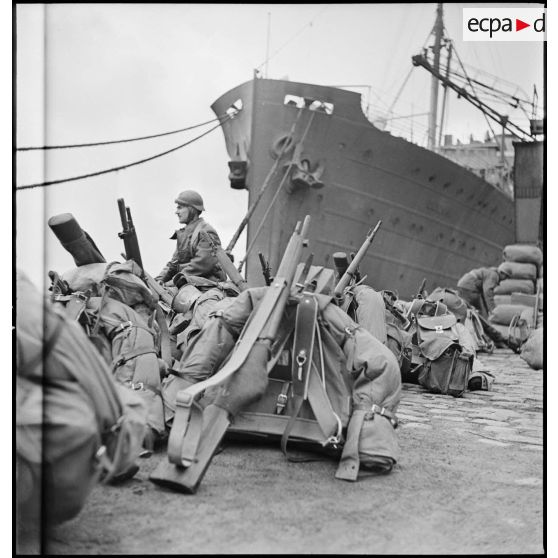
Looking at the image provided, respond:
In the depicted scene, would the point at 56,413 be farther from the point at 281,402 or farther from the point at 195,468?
the point at 281,402

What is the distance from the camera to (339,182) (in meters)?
16.7

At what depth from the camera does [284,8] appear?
3188 millimetres

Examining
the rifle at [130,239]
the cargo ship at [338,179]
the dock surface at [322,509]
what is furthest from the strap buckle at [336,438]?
the cargo ship at [338,179]

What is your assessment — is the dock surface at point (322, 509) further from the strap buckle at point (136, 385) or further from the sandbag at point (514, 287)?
the sandbag at point (514, 287)

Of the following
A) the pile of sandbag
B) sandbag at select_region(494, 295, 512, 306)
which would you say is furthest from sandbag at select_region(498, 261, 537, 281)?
sandbag at select_region(494, 295, 512, 306)

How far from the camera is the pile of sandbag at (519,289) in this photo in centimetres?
1252

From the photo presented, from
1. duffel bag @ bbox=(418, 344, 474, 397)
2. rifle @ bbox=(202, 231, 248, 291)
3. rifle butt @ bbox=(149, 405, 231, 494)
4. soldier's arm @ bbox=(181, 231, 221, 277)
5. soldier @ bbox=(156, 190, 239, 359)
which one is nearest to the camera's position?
rifle butt @ bbox=(149, 405, 231, 494)

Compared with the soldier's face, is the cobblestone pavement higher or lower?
lower

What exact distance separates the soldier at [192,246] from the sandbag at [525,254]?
8.44 meters

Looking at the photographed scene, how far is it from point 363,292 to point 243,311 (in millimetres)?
2697

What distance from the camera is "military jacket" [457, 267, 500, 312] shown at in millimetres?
13266

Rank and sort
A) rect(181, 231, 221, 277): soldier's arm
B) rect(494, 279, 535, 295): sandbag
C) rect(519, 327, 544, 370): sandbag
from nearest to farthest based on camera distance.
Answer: rect(181, 231, 221, 277): soldier's arm, rect(519, 327, 544, 370): sandbag, rect(494, 279, 535, 295): sandbag

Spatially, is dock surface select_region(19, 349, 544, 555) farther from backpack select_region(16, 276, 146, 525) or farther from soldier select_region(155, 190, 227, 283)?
soldier select_region(155, 190, 227, 283)

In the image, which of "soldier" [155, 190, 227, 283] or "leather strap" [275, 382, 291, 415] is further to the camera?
"soldier" [155, 190, 227, 283]
